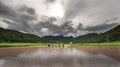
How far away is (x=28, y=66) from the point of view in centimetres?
1455

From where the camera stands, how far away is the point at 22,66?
1455cm

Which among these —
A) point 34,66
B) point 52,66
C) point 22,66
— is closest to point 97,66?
point 52,66

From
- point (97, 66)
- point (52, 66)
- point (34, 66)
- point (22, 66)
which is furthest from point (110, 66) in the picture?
point (22, 66)

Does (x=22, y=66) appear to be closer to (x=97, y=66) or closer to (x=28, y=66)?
(x=28, y=66)

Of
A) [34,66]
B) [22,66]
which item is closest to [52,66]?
[34,66]

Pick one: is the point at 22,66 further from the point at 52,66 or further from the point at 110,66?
the point at 110,66

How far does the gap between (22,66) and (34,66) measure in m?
0.91

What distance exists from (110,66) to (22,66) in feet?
21.7

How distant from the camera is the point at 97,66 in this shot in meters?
14.2

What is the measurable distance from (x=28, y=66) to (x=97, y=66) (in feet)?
17.1

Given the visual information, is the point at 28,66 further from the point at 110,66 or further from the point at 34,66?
the point at 110,66

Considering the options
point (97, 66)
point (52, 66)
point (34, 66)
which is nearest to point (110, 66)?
point (97, 66)

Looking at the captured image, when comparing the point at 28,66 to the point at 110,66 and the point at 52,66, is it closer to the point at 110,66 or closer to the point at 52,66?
the point at 52,66

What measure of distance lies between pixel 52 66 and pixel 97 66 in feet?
11.1
